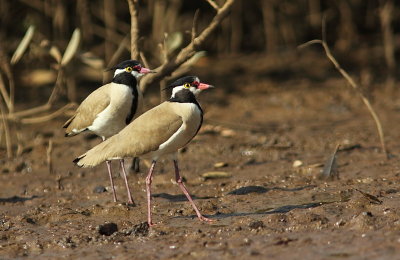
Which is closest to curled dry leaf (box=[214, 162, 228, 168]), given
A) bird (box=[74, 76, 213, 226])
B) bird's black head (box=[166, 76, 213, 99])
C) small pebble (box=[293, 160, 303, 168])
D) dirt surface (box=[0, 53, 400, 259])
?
dirt surface (box=[0, 53, 400, 259])

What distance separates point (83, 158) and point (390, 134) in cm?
427

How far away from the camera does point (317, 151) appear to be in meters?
9.24

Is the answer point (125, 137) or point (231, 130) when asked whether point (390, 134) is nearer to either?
point (231, 130)

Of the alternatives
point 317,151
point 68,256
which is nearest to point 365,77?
point 317,151

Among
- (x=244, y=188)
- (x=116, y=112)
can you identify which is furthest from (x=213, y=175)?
(x=116, y=112)

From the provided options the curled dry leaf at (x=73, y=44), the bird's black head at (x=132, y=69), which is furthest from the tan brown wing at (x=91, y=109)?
the curled dry leaf at (x=73, y=44)

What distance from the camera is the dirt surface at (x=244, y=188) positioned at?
585 centimetres

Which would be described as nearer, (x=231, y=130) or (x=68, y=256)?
(x=68, y=256)

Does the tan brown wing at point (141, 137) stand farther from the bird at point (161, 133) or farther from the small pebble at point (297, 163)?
the small pebble at point (297, 163)

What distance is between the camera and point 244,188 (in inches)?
299

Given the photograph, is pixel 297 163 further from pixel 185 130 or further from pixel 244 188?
pixel 185 130

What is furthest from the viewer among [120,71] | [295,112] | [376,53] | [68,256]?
[376,53]

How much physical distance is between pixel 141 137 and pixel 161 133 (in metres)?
0.18

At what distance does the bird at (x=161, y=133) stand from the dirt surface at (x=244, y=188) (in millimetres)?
495
